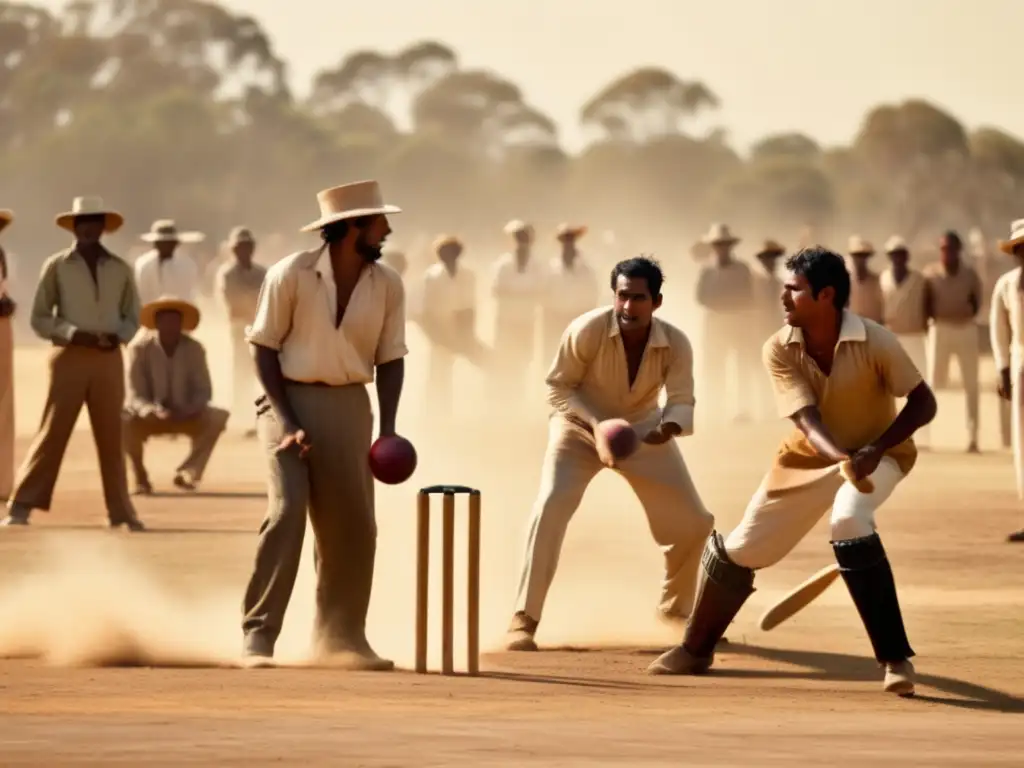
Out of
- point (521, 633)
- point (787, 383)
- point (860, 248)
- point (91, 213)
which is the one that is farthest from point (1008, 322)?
point (860, 248)

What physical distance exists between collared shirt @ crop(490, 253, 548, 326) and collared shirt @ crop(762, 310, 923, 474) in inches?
743

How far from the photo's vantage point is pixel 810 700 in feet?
33.6

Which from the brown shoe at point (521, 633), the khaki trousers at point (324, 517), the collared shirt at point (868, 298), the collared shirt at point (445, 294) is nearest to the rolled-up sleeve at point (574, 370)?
the brown shoe at point (521, 633)

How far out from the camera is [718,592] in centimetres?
1097

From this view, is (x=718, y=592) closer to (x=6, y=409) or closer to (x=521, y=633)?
(x=521, y=633)

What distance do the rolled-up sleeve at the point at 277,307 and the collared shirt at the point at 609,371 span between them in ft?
5.02

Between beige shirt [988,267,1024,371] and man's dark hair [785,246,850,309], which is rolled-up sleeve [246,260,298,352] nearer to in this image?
→ man's dark hair [785,246,850,309]

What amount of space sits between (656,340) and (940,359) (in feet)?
45.7

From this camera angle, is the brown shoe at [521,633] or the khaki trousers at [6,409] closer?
the brown shoe at [521,633]

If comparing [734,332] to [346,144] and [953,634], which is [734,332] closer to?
[953,634]

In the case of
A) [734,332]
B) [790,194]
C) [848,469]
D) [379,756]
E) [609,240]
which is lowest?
[379,756]

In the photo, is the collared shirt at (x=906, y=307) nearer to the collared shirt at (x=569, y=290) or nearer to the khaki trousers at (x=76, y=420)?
the collared shirt at (x=569, y=290)

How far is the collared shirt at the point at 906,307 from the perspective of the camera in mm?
25719

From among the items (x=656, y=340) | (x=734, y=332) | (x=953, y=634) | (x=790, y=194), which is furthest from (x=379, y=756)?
(x=790, y=194)
